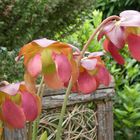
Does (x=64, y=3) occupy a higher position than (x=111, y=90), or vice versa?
(x=64, y=3)

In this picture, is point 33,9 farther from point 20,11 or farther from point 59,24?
point 59,24

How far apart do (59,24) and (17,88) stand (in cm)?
179

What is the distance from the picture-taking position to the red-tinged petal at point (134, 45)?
2.22 ft

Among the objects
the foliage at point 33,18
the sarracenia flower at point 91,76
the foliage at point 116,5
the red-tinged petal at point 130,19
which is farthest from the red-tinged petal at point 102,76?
the foliage at point 116,5

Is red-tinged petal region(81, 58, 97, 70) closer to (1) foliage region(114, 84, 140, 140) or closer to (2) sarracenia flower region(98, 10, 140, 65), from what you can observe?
(2) sarracenia flower region(98, 10, 140, 65)

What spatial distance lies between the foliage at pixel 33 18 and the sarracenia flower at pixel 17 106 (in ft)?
4.31

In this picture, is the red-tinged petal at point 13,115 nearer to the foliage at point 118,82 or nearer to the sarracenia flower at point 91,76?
the sarracenia flower at point 91,76

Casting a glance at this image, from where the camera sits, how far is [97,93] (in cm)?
189

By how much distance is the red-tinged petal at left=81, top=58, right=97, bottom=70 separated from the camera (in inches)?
28.7

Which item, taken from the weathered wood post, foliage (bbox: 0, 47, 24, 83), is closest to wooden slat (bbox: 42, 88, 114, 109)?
the weathered wood post

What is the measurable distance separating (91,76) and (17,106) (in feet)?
0.44

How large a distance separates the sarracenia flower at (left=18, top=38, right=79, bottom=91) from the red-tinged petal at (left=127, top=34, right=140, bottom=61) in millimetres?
80

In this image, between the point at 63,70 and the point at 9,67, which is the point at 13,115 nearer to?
the point at 63,70

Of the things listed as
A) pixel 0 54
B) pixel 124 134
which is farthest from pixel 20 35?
pixel 124 134
